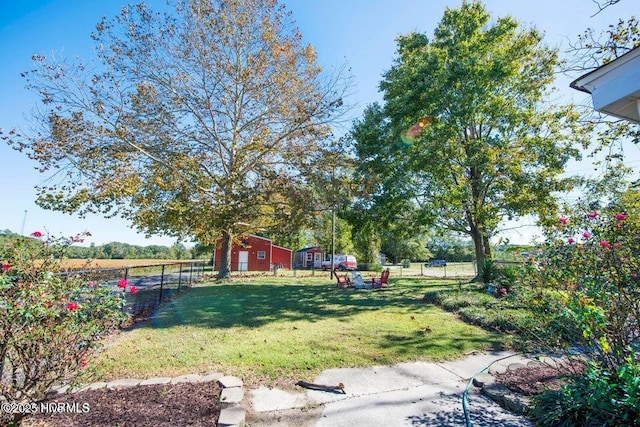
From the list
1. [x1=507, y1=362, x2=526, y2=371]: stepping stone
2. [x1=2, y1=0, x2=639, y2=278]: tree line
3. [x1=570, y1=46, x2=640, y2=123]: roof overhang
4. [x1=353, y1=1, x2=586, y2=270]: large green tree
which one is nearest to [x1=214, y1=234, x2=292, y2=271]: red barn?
[x1=2, y1=0, x2=639, y2=278]: tree line

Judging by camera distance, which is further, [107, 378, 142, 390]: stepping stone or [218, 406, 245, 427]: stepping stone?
[107, 378, 142, 390]: stepping stone

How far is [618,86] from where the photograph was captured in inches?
110

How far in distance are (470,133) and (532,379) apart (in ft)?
46.1

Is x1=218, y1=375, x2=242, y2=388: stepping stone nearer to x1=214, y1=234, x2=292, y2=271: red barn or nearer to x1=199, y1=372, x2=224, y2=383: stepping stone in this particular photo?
x1=199, y1=372, x2=224, y2=383: stepping stone

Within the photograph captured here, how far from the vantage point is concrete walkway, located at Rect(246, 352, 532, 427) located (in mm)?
3119

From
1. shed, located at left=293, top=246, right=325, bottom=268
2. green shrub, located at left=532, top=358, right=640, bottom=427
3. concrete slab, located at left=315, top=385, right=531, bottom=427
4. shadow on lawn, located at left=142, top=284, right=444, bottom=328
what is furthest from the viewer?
shed, located at left=293, top=246, right=325, bottom=268

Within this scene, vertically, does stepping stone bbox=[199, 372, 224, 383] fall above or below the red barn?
below

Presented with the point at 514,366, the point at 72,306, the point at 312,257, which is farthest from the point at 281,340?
the point at 312,257

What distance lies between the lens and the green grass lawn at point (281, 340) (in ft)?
14.4

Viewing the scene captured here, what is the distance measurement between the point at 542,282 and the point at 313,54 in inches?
560

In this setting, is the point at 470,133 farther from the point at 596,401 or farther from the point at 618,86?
the point at 596,401

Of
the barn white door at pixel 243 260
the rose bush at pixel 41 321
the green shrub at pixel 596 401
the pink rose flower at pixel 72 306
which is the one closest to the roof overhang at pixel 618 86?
the green shrub at pixel 596 401

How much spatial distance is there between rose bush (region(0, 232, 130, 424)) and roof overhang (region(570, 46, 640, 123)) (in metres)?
4.97

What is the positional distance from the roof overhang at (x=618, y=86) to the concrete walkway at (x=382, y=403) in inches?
125
